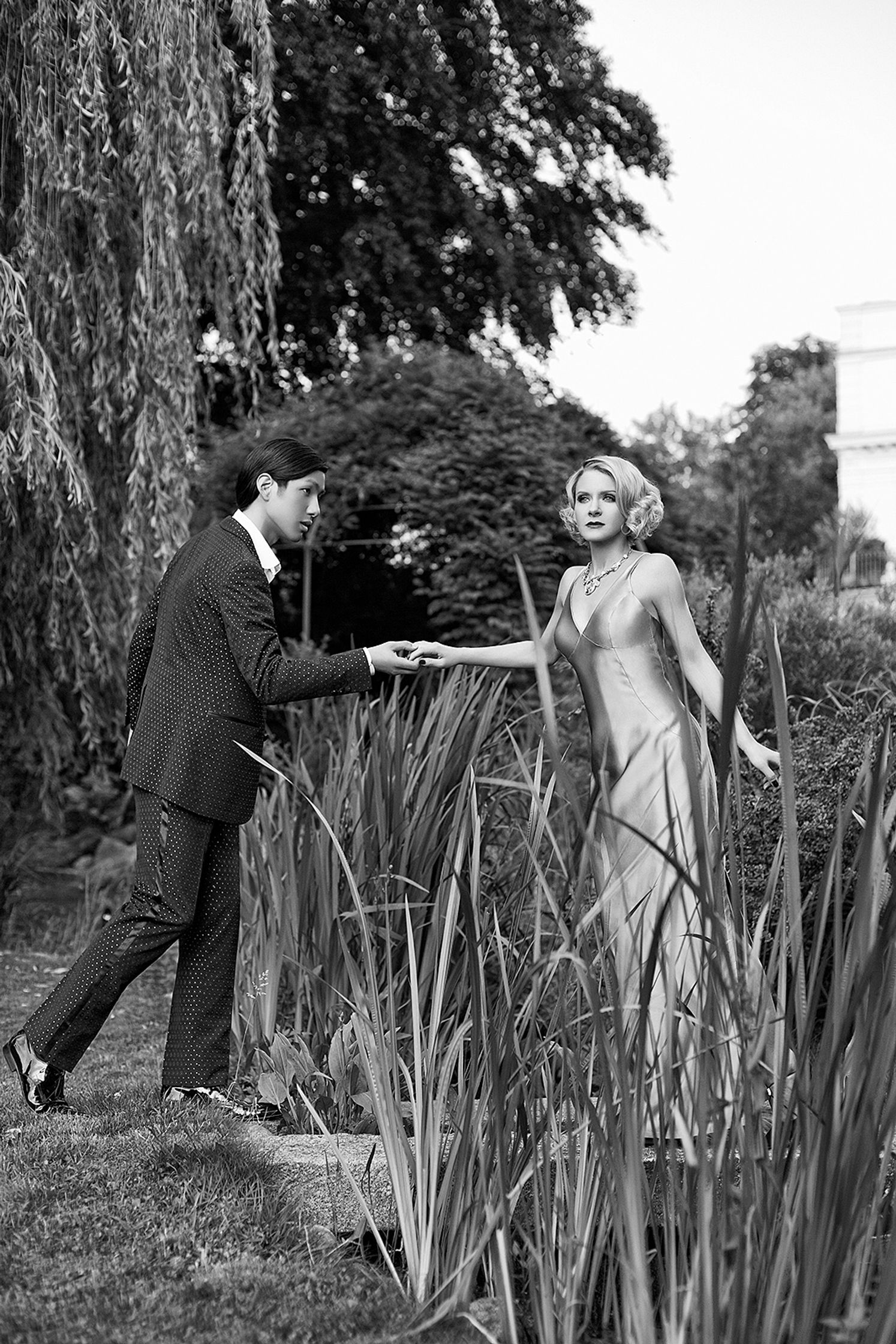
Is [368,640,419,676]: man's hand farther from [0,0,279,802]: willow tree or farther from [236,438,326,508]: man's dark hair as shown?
[0,0,279,802]: willow tree

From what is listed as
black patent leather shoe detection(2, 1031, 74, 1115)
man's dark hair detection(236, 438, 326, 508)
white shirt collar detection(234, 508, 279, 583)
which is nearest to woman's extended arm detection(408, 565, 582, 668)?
white shirt collar detection(234, 508, 279, 583)

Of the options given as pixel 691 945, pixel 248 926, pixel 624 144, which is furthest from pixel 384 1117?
pixel 624 144

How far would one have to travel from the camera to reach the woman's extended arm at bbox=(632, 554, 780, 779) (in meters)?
3.19

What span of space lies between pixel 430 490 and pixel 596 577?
5.74 metres

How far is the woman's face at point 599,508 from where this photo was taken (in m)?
3.33

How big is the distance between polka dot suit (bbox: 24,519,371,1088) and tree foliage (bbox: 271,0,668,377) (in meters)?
8.83

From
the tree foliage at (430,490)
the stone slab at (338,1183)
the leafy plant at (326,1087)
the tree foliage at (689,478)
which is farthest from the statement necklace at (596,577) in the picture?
the tree foliage at (689,478)

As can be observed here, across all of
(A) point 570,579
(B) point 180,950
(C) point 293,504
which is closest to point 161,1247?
(B) point 180,950

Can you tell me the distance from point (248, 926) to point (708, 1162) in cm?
311

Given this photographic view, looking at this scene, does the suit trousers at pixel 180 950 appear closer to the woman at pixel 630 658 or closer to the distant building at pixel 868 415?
the woman at pixel 630 658

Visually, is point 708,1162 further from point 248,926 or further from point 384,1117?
point 248,926

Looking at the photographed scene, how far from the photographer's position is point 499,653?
357cm

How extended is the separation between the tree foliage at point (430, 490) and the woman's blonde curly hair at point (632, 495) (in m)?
4.51

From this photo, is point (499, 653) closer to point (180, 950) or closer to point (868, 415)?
point (180, 950)
